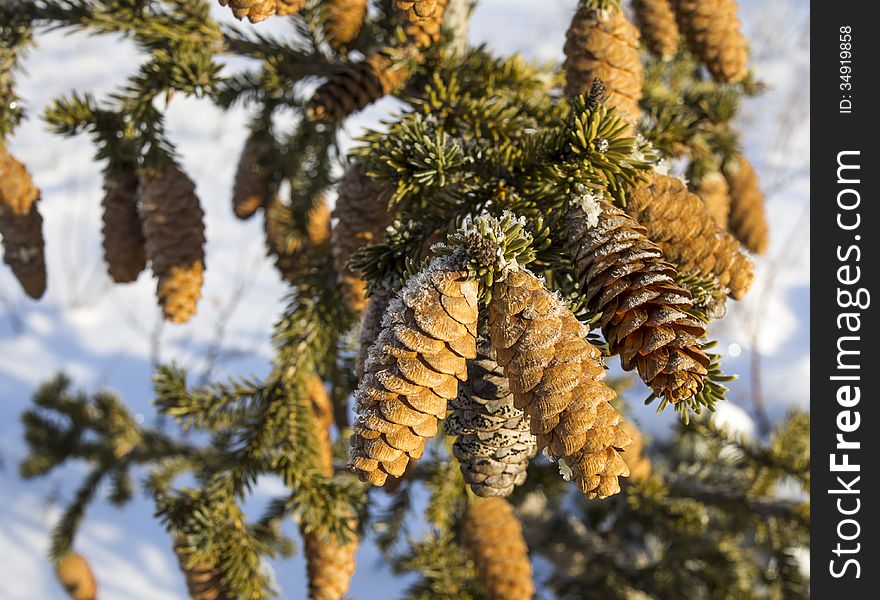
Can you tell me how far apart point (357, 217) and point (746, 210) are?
3.20 feet

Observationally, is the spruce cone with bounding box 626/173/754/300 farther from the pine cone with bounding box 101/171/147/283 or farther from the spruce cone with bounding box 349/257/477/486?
the pine cone with bounding box 101/171/147/283

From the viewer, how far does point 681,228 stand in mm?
719

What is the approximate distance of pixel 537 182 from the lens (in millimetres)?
792

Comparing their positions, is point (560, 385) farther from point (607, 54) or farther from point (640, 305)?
point (607, 54)

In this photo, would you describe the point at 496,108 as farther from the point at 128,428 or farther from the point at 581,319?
the point at 128,428

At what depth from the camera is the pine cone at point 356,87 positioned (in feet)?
3.22

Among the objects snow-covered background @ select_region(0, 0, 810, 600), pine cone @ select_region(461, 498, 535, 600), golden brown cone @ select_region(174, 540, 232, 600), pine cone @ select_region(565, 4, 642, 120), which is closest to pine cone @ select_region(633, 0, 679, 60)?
pine cone @ select_region(565, 4, 642, 120)

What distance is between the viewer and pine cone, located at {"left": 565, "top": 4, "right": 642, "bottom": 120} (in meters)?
0.85

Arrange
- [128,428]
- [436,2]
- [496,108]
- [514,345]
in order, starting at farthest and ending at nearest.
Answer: [128,428]
[496,108]
[436,2]
[514,345]

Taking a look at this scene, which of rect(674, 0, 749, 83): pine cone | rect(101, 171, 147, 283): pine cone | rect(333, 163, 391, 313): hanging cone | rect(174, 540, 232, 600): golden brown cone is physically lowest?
rect(174, 540, 232, 600): golden brown cone

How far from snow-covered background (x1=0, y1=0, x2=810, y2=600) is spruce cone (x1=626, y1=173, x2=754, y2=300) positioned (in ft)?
8.56

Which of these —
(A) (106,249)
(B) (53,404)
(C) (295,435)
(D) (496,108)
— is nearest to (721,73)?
(D) (496,108)

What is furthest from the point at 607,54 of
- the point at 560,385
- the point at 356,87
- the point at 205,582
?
the point at 205,582

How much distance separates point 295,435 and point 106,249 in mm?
469
